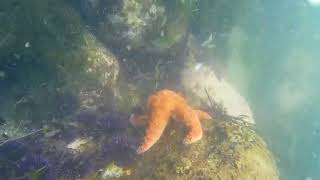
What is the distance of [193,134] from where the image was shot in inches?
227

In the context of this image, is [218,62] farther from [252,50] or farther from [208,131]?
[208,131]

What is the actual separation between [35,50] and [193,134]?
304 cm

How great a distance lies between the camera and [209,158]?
19.2ft

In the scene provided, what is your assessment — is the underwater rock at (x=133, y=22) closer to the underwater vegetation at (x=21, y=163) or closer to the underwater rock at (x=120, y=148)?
the underwater rock at (x=120, y=148)

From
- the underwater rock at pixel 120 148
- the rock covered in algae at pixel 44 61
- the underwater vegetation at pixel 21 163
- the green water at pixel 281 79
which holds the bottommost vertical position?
the green water at pixel 281 79

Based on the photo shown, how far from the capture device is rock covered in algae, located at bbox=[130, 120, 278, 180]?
18.6 ft

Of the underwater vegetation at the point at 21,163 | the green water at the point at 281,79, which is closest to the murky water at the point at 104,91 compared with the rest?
the underwater vegetation at the point at 21,163

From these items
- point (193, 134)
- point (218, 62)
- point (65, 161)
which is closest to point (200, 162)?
point (193, 134)

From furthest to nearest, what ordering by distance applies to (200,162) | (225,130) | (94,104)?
1. (94,104)
2. (225,130)
3. (200,162)

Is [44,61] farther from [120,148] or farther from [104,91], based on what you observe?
[120,148]

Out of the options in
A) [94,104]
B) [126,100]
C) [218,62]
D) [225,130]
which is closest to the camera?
[225,130]

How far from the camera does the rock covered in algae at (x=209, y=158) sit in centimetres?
567

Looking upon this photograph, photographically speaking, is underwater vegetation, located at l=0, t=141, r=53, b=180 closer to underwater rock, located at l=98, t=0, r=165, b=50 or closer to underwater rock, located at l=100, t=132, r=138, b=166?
underwater rock, located at l=100, t=132, r=138, b=166

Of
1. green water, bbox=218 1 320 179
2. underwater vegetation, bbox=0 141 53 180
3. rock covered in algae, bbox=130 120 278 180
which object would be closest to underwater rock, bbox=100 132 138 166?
rock covered in algae, bbox=130 120 278 180
